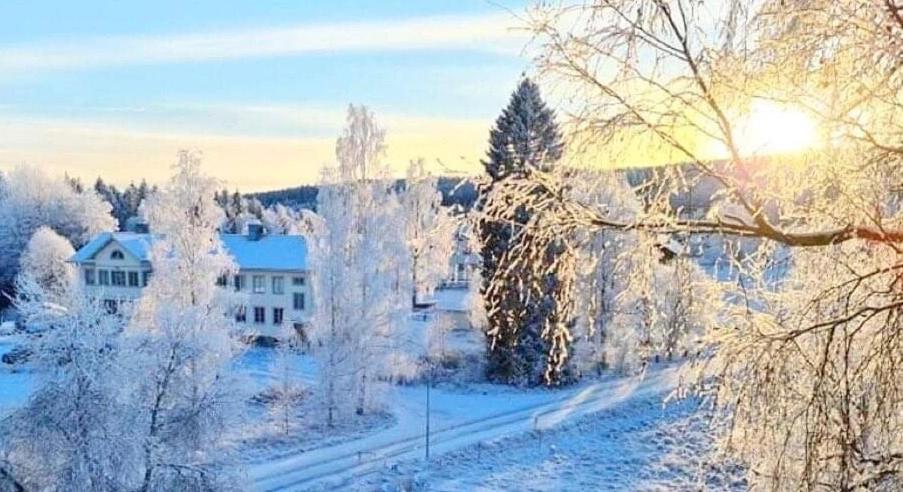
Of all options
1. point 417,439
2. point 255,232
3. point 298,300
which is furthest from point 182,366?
point 255,232

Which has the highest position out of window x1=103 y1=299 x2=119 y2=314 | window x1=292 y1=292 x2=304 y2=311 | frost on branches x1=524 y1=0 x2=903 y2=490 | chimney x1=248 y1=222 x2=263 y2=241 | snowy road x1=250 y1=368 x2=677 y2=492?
frost on branches x1=524 y1=0 x2=903 y2=490

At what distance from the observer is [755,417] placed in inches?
109

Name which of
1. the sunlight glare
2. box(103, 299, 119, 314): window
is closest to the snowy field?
box(103, 299, 119, 314): window

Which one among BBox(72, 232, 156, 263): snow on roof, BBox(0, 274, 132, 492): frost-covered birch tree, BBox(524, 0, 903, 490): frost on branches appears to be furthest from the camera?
BBox(72, 232, 156, 263): snow on roof

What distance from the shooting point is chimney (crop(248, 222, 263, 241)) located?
35531mm

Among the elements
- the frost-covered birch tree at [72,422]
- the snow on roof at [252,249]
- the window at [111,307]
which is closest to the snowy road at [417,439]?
the window at [111,307]

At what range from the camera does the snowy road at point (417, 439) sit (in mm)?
17688

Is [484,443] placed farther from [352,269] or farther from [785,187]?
[785,187]

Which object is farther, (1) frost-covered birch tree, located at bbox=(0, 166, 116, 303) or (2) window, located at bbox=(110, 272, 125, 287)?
(1) frost-covered birch tree, located at bbox=(0, 166, 116, 303)

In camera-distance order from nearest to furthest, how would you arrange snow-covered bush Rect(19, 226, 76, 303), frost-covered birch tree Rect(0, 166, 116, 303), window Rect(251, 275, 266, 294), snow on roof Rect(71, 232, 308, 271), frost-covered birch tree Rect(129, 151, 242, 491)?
frost-covered birch tree Rect(129, 151, 242, 491) < snow on roof Rect(71, 232, 308, 271) < window Rect(251, 275, 266, 294) < snow-covered bush Rect(19, 226, 76, 303) < frost-covered birch tree Rect(0, 166, 116, 303)

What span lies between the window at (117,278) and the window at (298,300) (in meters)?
8.21

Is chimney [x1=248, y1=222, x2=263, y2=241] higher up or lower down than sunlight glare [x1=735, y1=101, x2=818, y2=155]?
lower down

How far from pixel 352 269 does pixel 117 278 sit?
57.8 feet

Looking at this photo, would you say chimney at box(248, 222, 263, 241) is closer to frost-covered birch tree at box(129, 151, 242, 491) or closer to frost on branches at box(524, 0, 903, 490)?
frost-covered birch tree at box(129, 151, 242, 491)
